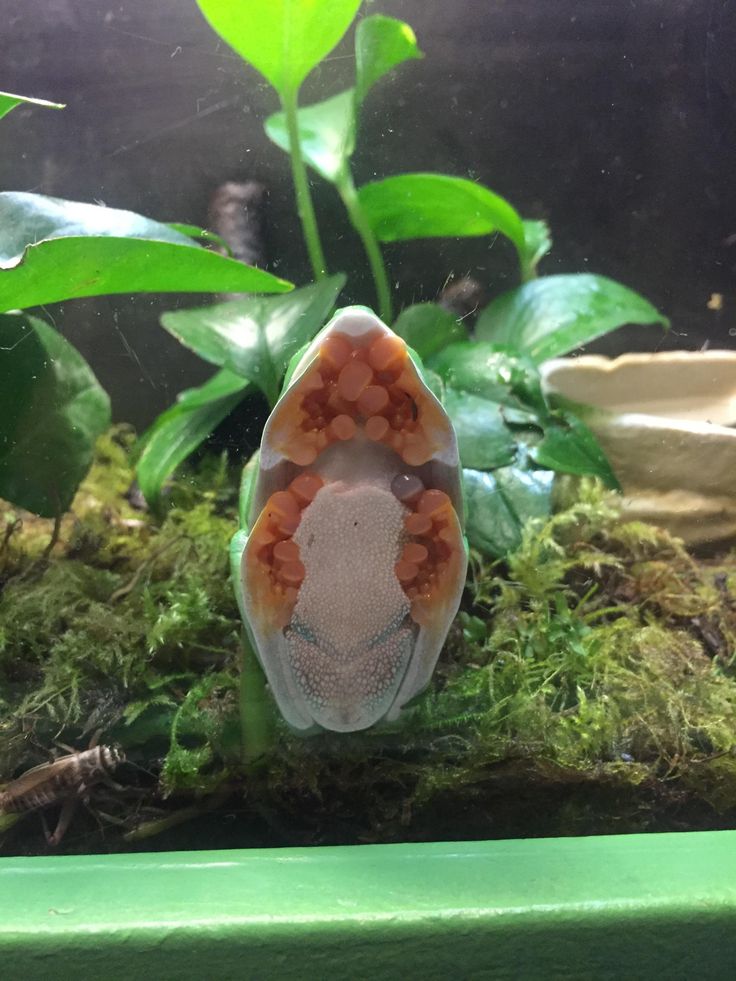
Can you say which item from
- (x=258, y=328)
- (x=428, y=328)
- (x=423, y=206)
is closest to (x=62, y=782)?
(x=258, y=328)

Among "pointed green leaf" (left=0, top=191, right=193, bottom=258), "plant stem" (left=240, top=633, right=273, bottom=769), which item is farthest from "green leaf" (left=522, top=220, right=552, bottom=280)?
"plant stem" (left=240, top=633, right=273, bottom=769)

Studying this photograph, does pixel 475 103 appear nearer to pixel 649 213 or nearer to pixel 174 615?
pixel 649 213

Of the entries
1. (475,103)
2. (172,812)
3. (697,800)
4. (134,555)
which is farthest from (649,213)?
(172,812)

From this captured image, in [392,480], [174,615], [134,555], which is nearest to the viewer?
[392,480]

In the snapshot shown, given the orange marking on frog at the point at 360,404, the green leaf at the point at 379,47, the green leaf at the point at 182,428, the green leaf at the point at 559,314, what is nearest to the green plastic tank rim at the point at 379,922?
the orange marking on frog at the point at 360,404

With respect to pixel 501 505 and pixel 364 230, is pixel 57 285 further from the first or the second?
pixel 501 505

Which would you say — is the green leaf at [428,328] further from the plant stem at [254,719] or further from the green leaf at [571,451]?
the plant stem at [254,719]
